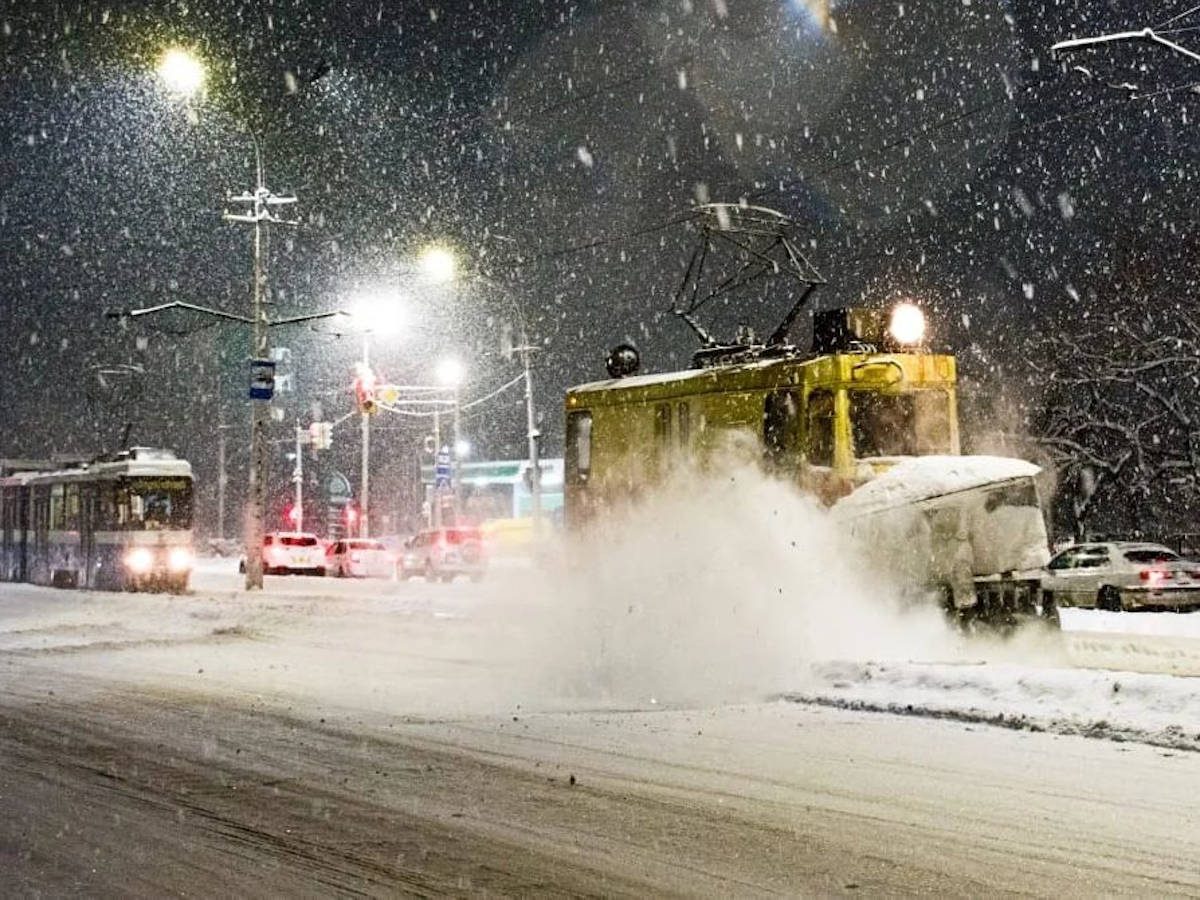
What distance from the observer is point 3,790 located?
8.69m

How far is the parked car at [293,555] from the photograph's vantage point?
168ft

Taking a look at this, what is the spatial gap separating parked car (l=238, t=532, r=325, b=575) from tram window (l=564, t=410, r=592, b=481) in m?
32.7

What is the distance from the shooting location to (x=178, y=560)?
36.7m

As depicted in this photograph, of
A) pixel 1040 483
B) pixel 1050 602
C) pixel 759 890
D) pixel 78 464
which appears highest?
pixel 78 464

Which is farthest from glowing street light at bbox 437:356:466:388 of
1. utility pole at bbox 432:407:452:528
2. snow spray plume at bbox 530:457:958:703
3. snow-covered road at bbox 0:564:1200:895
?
snow spray plume at bbox 530:457:958:703

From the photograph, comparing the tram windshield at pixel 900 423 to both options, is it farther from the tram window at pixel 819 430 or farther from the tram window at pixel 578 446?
the tram window at pixel 578 446

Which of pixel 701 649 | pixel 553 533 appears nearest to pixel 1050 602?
pixel 701 649

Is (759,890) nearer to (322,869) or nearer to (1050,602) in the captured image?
(322,869)

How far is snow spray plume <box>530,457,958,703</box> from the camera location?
14.3 meters

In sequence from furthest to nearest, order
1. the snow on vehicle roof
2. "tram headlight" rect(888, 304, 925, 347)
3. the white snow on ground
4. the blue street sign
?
the blue street sign < "tram headlight" rect(888, 304, 925, 347) < the snow on vehicle roof < the white snow on ground

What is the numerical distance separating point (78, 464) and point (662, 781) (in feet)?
117

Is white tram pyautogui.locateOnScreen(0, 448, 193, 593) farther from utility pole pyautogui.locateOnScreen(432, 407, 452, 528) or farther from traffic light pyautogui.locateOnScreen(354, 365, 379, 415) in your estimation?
utility pole pyautogui.locateOnScreen(432, 407, 452, 528)

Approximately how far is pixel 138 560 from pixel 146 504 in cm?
149

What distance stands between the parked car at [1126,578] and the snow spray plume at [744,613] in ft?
37.5
